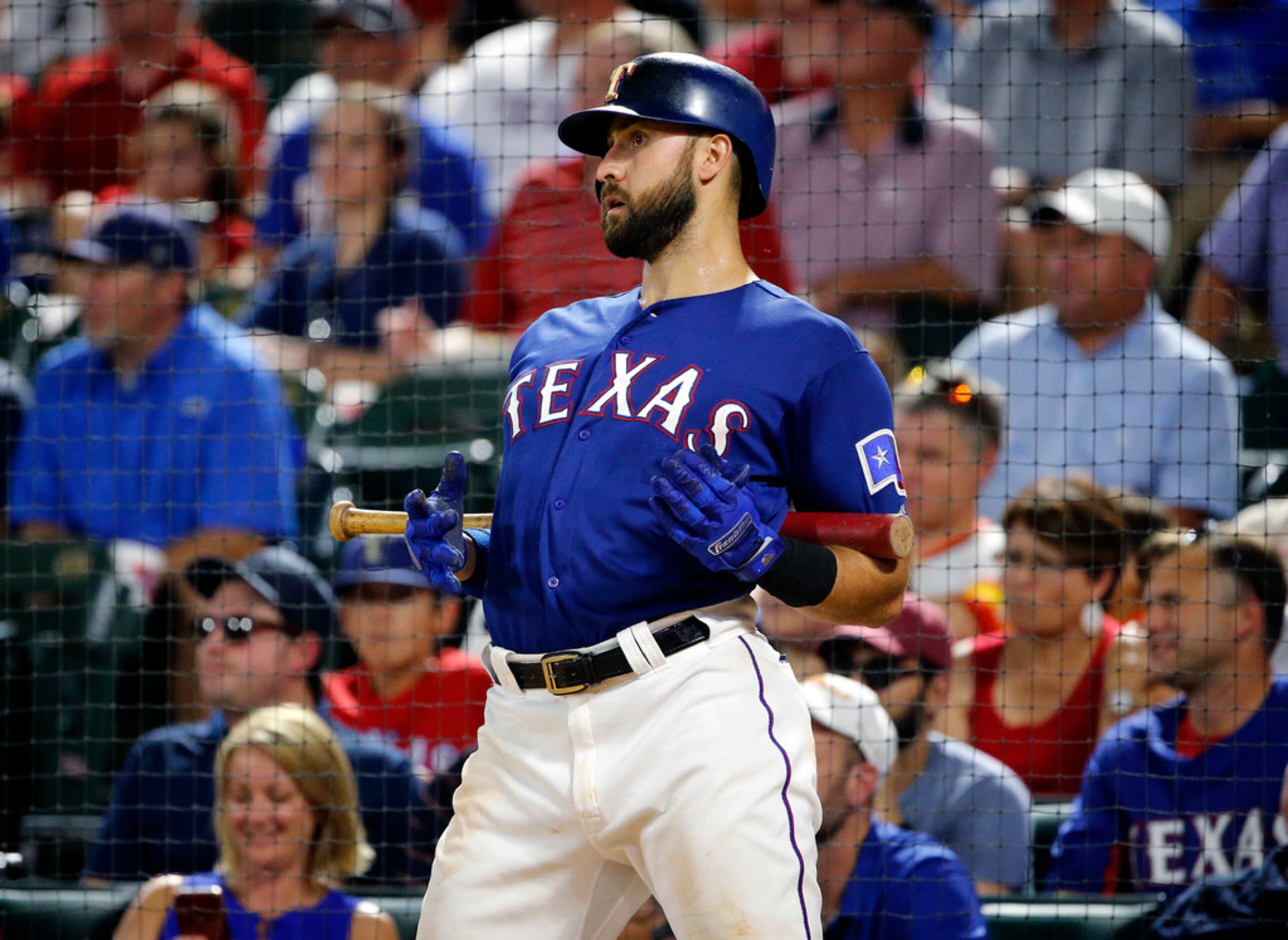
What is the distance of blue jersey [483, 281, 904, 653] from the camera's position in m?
2.45

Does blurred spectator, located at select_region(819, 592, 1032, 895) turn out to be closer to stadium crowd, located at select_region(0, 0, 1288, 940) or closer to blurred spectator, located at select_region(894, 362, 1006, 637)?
stadium crowd, located at select_region(0, 0, 1288, 940)

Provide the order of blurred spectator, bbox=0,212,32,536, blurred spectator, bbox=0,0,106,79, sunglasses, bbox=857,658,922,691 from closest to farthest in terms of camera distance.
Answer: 1. sunglasses, bbox=857,658,922,691
2. blurred spectator, bbox=0,212,32,536
3. blurred spectator, bbox=0,0,106,79

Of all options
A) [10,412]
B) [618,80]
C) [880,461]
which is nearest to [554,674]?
[880,461]

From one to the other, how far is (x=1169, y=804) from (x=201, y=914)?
221 centimetres

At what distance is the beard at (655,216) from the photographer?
8.61 feet

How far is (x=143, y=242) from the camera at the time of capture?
5.25 metres

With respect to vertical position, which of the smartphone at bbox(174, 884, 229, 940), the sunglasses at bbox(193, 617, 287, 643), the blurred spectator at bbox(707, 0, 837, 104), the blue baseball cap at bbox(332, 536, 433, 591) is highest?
the blurred spectator at bbox(707, 0, 837, 104)

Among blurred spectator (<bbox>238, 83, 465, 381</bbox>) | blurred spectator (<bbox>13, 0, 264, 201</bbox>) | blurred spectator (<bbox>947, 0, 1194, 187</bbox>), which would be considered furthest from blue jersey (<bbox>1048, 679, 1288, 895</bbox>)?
blurred spectator (<bbox>13, 0, 264, 201</bbox>)

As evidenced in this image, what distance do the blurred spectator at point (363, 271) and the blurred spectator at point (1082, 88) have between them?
1.90m

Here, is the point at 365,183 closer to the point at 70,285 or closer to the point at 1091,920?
the point at 70,285

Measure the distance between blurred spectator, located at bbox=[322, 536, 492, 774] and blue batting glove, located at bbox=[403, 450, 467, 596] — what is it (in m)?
1.84

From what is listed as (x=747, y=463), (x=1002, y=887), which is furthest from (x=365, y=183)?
(x=747, y=463)

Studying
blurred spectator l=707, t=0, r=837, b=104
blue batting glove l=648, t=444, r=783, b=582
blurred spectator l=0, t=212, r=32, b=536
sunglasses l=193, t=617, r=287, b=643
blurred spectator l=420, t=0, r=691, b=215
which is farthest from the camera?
blurred spectator l=420, t=0, r=691, b=215

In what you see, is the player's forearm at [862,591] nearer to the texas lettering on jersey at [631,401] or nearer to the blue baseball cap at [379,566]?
the texas lettering on jersey at [631,401]
